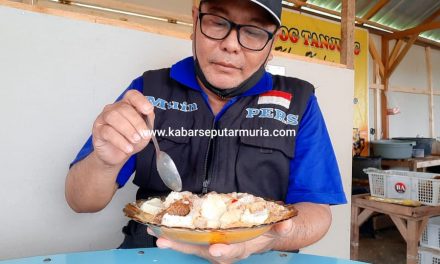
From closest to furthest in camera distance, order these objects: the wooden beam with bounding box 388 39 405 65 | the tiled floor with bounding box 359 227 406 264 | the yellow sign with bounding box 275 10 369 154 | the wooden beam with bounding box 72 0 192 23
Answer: the wooden beam with bounding box 72 0 192 23 → the tiled floor with bounding box 359 227 406 264 → the yellow sign with bounding box 275 10 369 154 → the wooden beam with bounding box 388 39 405 65

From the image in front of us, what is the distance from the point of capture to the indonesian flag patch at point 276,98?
1.34 meters

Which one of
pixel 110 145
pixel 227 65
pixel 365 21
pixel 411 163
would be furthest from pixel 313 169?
pixel 365 21

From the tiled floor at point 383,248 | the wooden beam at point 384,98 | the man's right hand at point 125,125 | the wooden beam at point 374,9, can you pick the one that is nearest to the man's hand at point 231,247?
the man's right hand at point 125,125

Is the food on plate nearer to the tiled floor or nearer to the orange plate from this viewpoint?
the orange plate

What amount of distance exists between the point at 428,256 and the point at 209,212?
2727 millimetres

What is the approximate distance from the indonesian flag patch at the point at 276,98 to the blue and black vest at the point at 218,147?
0.05 feet

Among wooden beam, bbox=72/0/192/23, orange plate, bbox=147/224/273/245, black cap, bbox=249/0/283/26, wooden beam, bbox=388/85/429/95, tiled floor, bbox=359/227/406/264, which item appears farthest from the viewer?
wooden beam, bbox=388/85/429/95

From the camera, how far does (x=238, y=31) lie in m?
1.07

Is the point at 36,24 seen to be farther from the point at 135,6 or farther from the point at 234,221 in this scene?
the point at 135,6

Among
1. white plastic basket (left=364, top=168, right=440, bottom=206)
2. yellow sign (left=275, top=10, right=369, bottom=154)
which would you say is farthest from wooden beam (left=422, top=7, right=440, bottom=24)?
white plastic basket (left=364, top=168, right=440, bottom=206)

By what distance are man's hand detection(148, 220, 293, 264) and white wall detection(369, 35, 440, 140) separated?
22.7ft

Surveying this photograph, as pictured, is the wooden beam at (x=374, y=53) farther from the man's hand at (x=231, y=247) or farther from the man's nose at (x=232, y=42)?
the man's hand at (x=231, y=247)

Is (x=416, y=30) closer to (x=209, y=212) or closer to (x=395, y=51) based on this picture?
(x=395, y=51)

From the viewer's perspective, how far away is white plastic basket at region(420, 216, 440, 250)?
2760 millimetres
